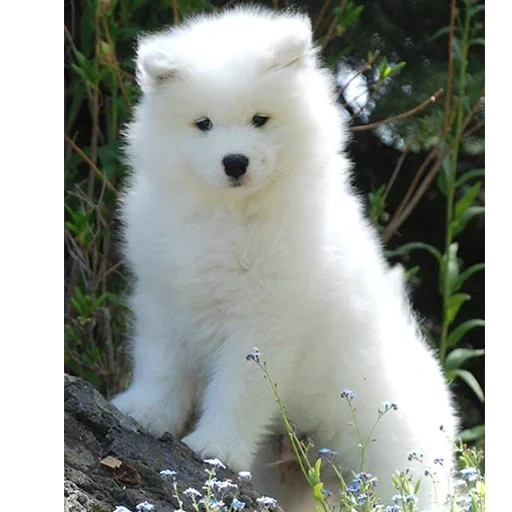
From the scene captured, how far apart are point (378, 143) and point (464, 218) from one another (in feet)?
1.69

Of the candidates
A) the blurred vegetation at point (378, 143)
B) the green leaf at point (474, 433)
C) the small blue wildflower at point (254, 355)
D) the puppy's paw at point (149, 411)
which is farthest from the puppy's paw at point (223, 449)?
the green leaf at point (474, 433)

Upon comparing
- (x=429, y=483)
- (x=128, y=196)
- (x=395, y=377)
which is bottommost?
(x=429, y=483)

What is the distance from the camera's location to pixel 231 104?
283 centimetres

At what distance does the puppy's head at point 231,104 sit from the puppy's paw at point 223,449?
26.4 inches

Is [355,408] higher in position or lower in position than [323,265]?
lower

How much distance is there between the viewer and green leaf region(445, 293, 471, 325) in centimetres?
372

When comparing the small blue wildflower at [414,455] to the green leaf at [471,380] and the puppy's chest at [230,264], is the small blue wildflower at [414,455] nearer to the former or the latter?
the puppy's chest at [230,264]

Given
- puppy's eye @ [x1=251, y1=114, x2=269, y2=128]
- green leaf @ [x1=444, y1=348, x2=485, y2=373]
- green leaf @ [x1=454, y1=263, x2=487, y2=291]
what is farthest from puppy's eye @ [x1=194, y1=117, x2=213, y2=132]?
green leaf @ [x1=444, y1=348, x2=485, y2=373]

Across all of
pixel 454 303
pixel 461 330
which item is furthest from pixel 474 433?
pixel 454 303
